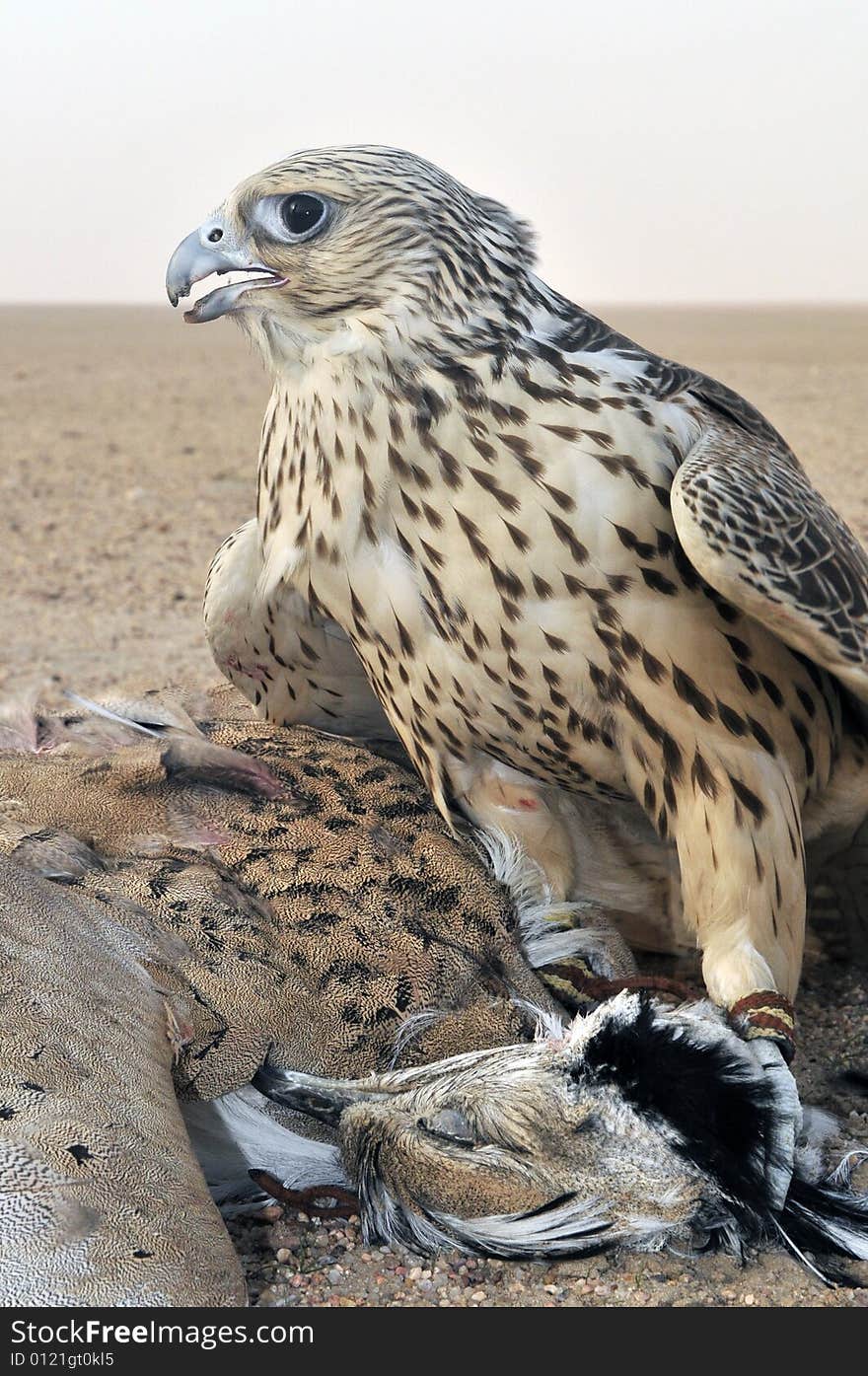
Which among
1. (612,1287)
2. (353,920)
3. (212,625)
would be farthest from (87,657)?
(612,1287)

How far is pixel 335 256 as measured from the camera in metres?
2.83

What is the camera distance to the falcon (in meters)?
2.81

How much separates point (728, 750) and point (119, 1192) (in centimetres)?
145

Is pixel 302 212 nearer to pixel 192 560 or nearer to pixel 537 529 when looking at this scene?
pixel 537 529

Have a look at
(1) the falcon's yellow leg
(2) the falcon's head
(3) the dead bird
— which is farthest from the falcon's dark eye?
(1) the falcon's yellow leg

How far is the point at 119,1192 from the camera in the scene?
213cm

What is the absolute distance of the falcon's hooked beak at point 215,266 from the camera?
2.85m

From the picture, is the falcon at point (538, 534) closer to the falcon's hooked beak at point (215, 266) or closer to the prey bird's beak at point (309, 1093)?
the falcon's hooked beak at point (215, 266)

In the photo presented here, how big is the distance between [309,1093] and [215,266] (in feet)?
5.10

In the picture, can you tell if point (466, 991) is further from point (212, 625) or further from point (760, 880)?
point (212, 625)

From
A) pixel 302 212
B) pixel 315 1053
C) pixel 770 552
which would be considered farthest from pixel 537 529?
pixel 315 1053

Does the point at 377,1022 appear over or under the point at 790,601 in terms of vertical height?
under

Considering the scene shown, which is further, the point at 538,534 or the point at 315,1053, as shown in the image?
the point at 538,534
